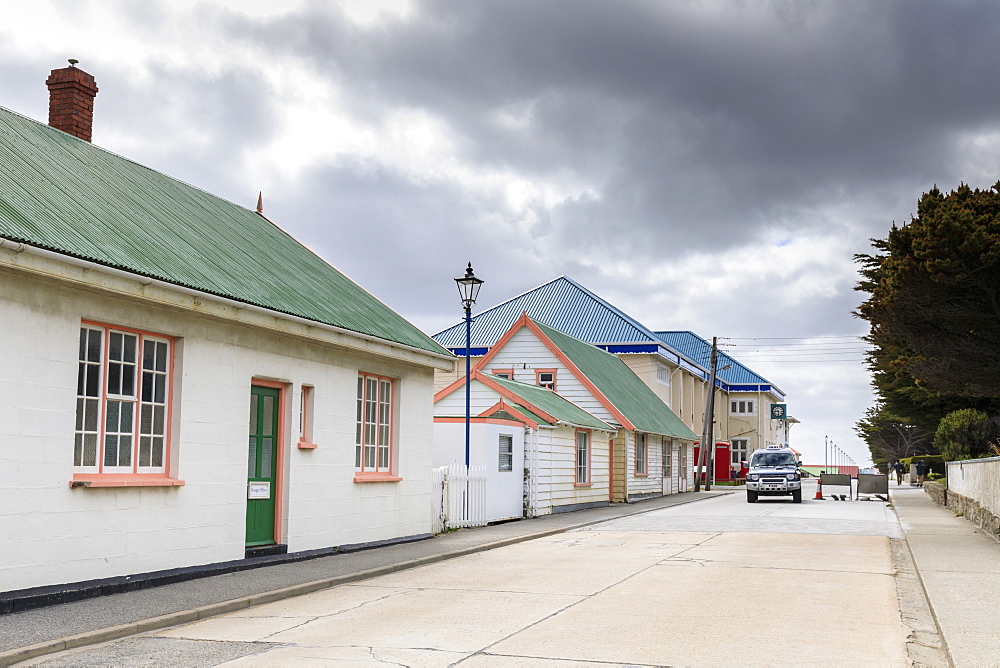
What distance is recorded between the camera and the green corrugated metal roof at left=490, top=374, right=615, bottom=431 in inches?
1079

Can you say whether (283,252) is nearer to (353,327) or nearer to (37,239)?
(353,327)

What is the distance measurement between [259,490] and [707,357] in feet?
235

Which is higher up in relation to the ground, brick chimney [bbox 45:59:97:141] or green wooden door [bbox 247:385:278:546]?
brick chimney [bbox 45:59:97:141]

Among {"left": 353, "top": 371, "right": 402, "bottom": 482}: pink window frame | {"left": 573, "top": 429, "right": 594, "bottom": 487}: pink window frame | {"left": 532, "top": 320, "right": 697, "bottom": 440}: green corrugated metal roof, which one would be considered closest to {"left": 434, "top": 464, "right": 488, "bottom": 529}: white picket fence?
{"left": 353, "top": 371, "right": 402, "bottom": 482}: pink window frame

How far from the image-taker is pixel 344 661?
794 centimetres

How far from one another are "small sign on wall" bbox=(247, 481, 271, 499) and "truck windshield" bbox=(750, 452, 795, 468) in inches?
1012

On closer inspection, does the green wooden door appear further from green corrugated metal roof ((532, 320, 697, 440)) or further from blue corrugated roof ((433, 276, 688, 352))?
blue corrugated roof ((433, 276, 688, 352))

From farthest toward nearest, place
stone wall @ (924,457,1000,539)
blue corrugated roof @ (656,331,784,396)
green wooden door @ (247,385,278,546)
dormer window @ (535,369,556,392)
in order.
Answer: blue corrugated roof @ (656,331,784,396) < dormer window @ (535,369,556,392) < stone wall @ (924,457,1000,539) < green wooden door @ (247,385,278,546)

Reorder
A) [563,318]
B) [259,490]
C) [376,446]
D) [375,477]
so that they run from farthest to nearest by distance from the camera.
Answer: [563,318] < [376,446] < [375,477] < [259,490]

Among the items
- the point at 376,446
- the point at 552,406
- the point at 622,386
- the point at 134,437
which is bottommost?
the point at 376,446

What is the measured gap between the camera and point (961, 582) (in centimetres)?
1299

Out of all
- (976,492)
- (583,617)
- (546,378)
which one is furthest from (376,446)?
(546,378)

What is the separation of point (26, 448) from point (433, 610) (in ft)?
14.7

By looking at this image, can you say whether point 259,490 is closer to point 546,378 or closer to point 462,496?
point 462,496
